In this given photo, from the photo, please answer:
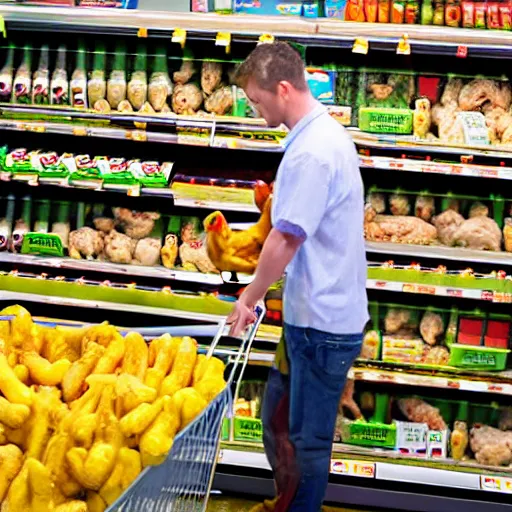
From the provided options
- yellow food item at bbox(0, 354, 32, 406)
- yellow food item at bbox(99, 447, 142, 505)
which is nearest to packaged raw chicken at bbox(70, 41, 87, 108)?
yellow food item at bbox(0, 354, 32, 406)

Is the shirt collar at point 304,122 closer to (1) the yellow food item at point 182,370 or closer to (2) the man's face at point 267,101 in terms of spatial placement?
(2) the man's face at point 267,101

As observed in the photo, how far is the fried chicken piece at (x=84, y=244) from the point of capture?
388 cm

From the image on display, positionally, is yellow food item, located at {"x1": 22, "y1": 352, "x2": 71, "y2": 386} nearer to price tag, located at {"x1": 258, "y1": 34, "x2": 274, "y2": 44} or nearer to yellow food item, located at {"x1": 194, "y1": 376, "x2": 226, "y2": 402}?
yellow food item, located at {"x1": 194, "y1": 376, "x2": 226, "y2": 402}

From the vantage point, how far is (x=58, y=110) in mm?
3760

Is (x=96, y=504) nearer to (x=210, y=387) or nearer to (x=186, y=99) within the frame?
(x=210, y=387)

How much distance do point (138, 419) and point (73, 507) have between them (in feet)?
0.58

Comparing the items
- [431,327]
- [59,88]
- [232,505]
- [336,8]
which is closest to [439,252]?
[431,327]

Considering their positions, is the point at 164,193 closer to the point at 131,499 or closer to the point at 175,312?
the point at 175,312

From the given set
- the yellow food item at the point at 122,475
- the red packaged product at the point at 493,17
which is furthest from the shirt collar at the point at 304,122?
the yellow food item at the point at 122,475

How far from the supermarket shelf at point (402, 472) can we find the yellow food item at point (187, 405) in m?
2.17

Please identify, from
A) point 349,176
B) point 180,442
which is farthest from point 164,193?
point 180,442

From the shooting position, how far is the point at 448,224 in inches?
148

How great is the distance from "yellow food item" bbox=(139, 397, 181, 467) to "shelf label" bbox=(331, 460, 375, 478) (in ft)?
7.38

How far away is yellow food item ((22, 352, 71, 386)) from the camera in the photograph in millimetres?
1754
